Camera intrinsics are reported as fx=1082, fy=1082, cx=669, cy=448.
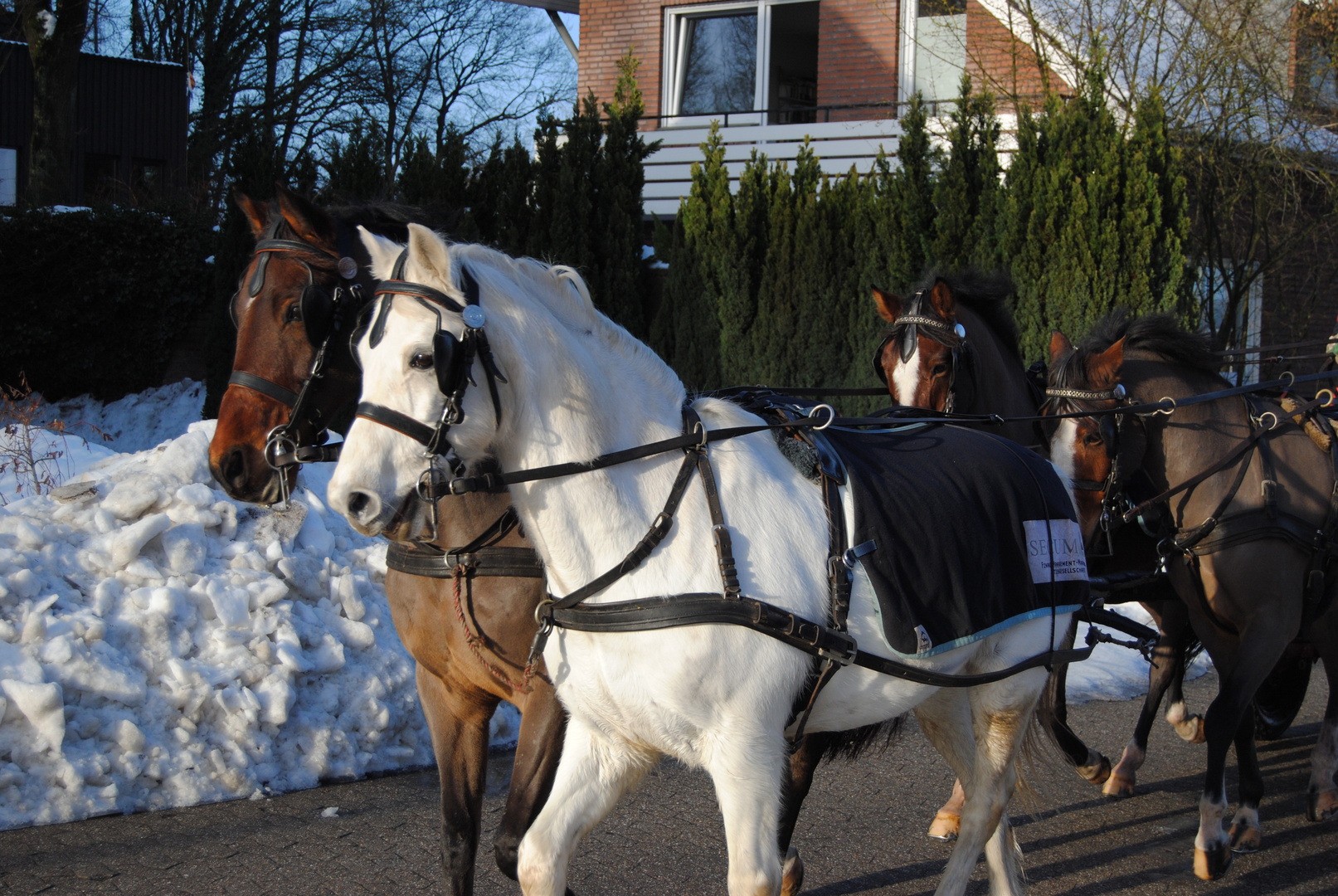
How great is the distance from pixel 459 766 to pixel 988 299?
325 centimetres

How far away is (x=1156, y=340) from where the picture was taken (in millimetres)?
4699

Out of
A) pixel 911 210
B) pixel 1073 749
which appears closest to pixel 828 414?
pixel 1073 749

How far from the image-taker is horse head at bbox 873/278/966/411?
15.1 ft

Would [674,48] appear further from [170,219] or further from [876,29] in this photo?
[170,219]

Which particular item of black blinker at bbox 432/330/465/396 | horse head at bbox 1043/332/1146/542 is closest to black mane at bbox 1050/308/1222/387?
horse head at bbox 1043/332/1146/542

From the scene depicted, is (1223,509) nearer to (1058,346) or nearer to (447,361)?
(1058,346)

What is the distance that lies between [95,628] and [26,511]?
104 centimetres

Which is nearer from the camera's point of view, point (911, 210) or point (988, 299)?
point (988, 299)

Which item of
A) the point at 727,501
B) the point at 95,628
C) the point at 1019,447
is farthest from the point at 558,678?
the point at 95,628

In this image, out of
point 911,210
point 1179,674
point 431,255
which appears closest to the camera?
point 431,255

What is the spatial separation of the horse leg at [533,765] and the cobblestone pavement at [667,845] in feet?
2.44

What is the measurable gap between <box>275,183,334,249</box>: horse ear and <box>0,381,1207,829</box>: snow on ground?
7.26 feet

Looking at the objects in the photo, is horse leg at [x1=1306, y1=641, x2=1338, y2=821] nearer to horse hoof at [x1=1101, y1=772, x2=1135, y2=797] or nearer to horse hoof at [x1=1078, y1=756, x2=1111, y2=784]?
horse hoof at [x1=1101, y1=772, x2=1135, y2=797]

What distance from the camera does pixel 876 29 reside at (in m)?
15.2
